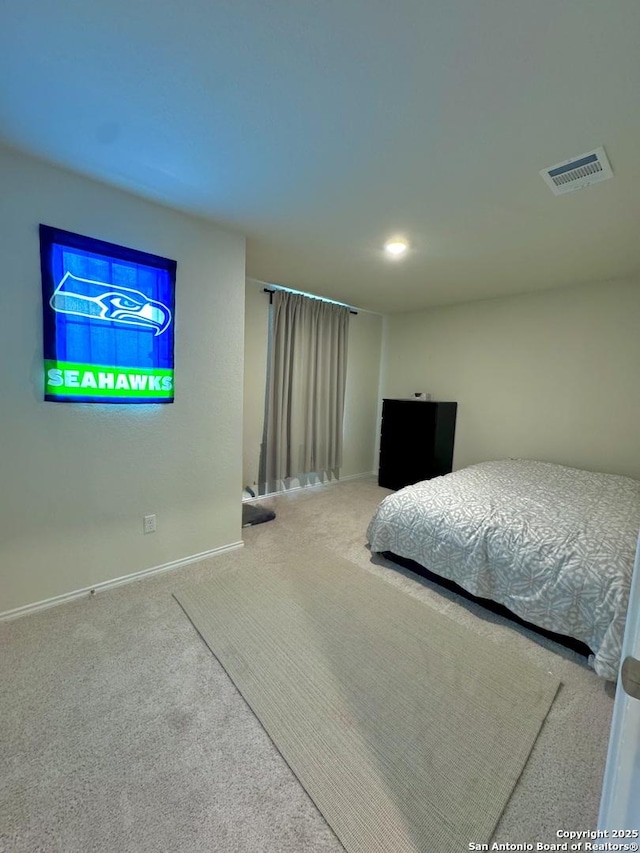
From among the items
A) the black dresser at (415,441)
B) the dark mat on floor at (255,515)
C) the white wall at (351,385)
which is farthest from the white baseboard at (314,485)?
the black dresser at (415,441)

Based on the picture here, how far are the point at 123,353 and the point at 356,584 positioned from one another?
6.68 feet

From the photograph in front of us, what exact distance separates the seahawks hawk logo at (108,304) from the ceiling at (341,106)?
0.56 metres

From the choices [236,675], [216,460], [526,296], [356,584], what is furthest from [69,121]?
[526,296]

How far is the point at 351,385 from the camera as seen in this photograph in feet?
15.0

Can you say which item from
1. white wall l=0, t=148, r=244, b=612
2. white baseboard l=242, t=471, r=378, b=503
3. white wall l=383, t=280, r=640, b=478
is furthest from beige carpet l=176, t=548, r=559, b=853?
white wall l=383, t=280, r=640, b=478

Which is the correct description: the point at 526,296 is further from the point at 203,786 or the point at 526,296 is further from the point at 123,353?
the point at 203,786

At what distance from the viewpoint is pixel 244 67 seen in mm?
1128

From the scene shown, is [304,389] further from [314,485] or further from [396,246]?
[396,246]

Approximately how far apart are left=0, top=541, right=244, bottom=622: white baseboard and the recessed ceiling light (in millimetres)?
2543

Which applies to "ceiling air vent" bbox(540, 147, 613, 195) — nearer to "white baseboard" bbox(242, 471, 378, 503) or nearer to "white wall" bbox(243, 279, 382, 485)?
"white wall" bbox(243, 279, 382, 485)

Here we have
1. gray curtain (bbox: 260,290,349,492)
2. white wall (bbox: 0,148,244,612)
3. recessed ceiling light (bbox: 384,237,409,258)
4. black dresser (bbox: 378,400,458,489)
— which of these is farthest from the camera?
black dresser (bbox: 378,400,458,489)

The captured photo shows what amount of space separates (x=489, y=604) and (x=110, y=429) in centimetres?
249

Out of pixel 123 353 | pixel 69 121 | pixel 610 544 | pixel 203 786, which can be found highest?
pixel 69 121

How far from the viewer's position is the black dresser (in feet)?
12.8
